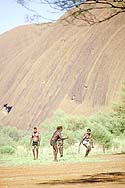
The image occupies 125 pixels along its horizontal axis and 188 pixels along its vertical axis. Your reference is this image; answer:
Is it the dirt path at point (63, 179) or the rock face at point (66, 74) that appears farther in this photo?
the rock face at point (66, 74)

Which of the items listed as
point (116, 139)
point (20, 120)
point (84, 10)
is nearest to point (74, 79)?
point (20, 120)

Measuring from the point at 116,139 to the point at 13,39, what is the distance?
3102 inches

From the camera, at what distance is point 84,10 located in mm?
12938

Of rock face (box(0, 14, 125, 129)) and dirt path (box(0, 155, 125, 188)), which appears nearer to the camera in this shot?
dirt path (box(0, 155, 125, 188))

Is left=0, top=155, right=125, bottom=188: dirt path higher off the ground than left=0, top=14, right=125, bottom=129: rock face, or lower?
lower

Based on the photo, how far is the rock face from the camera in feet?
255

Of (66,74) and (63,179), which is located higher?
(66,74)

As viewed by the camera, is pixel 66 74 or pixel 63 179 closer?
pixel 63 179

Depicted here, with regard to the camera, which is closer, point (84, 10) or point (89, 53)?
point (84, 10)

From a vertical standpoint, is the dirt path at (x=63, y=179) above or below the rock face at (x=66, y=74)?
below

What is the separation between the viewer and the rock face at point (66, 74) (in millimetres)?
77875

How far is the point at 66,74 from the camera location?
83.7 meters

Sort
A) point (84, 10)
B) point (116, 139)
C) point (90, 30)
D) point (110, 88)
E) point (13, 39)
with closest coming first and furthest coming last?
point (84, 10) < point (116, 139) < point (110, 88) < point (90, 30) < point (13, 39)

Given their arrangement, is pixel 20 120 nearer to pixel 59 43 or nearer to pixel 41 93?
pixel 41 93
